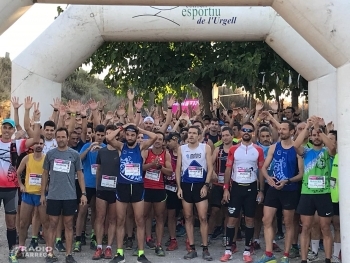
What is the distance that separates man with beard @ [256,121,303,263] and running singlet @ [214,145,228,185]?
1003mm

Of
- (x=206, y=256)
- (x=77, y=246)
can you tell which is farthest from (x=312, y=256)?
(x=77, y=246)

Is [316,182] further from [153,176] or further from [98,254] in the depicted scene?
[98,254]

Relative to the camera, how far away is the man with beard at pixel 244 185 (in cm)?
654

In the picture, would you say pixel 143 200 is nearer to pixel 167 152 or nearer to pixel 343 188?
pixel 167 152

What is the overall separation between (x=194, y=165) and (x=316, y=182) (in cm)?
159

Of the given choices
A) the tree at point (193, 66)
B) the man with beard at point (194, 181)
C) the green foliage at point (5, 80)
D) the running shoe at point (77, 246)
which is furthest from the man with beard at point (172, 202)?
the green foliage at point (5, 80)

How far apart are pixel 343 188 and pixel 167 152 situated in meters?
2.48

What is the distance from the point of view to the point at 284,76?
33.8ft

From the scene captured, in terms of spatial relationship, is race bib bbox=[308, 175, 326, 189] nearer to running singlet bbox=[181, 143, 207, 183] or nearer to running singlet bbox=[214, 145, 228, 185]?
running singlet bbox=[181, 143, 207, 183]

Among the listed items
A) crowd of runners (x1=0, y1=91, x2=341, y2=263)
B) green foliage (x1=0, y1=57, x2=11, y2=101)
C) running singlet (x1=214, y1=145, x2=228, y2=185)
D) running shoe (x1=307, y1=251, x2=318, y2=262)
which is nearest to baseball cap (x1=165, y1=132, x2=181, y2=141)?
crowd of runners (x1=0, y1=91, x2=341, y2=263)

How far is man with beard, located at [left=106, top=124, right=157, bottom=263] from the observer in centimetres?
638

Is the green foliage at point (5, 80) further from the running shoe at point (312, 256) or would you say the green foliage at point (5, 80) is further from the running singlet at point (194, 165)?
the running shoe at point (312, 256)

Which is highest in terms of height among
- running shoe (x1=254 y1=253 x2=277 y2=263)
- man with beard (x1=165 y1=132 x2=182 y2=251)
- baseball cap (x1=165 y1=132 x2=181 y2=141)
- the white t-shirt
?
baseball cap (x1=165 y1=132 x2=181 y2=141)

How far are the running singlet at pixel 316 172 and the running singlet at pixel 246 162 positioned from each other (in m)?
0.69
